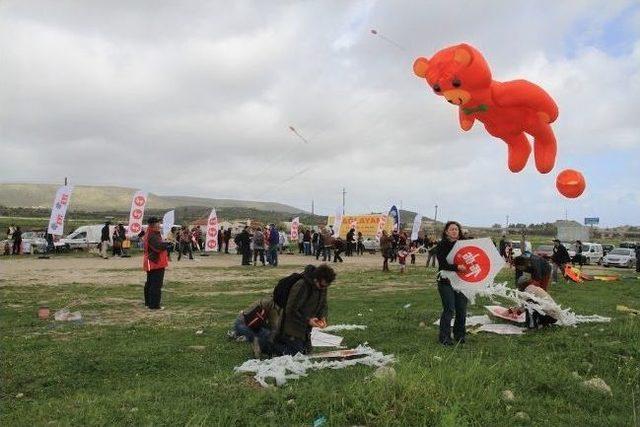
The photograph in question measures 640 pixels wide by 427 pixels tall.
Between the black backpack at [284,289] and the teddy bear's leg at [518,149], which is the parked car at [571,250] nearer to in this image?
the teddy bear's leg at [518,149]

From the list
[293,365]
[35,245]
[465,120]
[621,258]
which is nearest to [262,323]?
[293,365]

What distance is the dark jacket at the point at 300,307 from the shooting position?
23.2ft

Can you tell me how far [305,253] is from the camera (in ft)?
121

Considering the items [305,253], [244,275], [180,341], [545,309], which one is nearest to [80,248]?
[305,253]

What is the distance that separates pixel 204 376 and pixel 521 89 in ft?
22.5

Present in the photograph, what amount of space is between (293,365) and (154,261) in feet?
18.9

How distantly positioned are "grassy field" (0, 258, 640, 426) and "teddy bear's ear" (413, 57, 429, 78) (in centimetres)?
421

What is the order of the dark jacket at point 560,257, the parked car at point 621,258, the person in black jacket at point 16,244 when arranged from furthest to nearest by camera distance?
the parked car at point 621,258 → the person in black jacket at point 16,244 → the dark jacket at point 560,257

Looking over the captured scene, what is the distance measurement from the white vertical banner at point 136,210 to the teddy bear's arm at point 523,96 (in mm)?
23645

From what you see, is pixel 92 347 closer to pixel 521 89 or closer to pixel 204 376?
pixel 204 376

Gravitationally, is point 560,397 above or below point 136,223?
below

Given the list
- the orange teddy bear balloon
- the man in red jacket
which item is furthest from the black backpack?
the man in red jacket

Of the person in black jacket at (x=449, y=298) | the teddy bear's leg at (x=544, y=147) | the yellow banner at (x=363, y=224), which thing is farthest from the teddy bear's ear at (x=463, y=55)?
the yellow banner at (x=363, y=224)

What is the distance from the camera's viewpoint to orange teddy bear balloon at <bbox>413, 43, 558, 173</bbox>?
900 cm
